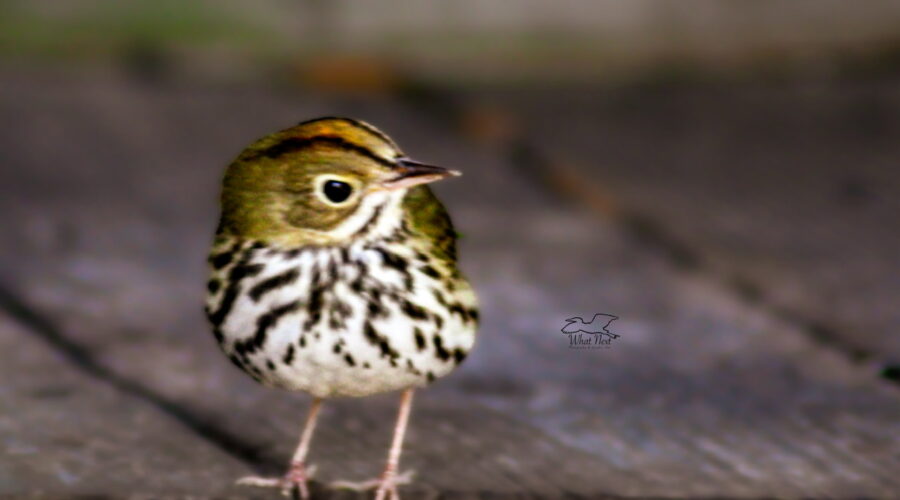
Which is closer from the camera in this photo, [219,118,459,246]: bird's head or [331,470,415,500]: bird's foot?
[219,118,459,246]: bird's head

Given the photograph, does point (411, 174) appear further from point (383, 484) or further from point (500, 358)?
point (500, 358)

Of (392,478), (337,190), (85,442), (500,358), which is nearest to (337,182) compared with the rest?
(337,190)

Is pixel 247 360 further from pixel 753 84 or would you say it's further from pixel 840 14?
pixel 840 14

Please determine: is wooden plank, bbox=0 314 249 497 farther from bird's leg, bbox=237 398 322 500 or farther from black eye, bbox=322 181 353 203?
black eye, bbox=322 181 353 203

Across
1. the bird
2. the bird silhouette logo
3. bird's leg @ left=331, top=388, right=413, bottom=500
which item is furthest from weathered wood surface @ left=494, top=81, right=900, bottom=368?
the bird

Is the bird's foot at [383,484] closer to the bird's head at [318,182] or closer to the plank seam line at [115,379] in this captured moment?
the plank seam line at [115,379]

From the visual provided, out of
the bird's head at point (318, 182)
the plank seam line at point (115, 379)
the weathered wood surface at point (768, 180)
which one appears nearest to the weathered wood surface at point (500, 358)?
the plank seam line at point (115, 379)

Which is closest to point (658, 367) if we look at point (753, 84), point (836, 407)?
point (836, 407)
